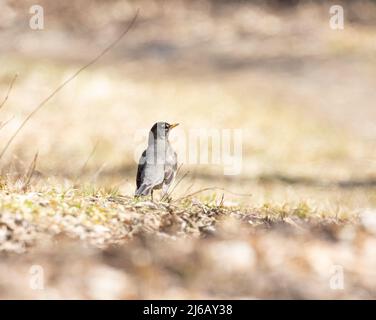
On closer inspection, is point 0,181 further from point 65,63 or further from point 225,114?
point 65,63

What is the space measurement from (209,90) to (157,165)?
11.9 metres

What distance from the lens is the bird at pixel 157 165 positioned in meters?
4.98

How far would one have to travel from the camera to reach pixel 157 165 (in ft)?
16.4

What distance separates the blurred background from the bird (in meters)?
0.74

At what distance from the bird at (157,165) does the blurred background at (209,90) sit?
2.42ft

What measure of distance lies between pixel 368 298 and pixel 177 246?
2.86 ft
